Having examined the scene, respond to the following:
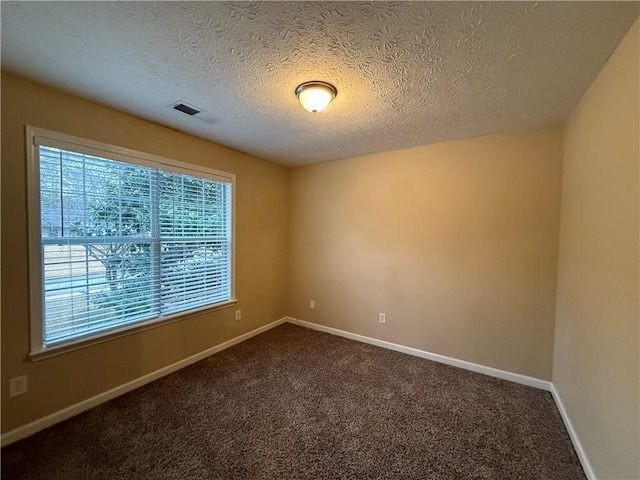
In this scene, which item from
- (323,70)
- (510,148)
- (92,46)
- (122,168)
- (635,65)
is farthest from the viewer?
(510,148)

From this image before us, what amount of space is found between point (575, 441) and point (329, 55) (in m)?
2.88

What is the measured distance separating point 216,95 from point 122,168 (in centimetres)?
107

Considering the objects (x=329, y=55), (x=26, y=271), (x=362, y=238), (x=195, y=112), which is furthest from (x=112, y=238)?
(x=362, y=238)

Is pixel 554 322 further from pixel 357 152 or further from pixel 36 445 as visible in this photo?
pixel 36 445

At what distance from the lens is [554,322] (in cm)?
230

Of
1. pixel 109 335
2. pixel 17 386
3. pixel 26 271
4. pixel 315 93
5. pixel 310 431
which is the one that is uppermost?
pixel 315 93

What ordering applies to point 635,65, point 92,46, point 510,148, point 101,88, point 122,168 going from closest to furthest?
point 635,65 < point 92,46 < point 101,88 < point 122,168 < point 510,148

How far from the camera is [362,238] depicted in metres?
3.37

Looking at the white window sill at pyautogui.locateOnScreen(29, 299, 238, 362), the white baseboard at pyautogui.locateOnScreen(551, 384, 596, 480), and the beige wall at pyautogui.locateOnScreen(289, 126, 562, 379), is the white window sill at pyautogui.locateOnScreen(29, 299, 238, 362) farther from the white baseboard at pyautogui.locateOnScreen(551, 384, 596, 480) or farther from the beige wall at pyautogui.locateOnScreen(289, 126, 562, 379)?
the white baseboard at pyautogui.locateOnScreen(551, 384, 596, 480)

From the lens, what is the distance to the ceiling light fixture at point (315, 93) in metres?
1.71

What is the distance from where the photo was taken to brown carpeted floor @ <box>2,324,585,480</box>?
1.53 meters

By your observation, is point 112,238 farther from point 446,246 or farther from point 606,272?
point 606,272

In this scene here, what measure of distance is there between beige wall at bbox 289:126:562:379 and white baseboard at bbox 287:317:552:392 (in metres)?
0.06

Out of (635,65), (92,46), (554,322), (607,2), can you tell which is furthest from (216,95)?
(554,322)
